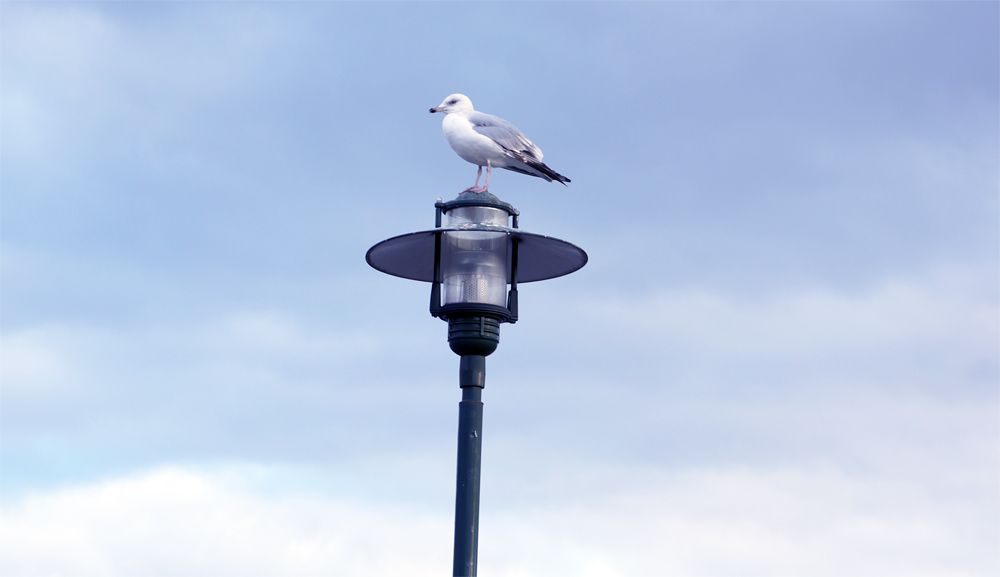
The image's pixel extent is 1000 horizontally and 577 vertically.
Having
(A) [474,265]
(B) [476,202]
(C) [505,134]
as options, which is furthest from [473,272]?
(C) [505,134]

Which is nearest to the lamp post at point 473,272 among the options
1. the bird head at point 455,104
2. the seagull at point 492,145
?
the seagull at point 492,145

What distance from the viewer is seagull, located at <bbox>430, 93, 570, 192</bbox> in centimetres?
1121

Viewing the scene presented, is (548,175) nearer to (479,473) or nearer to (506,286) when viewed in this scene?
A: (506,286)

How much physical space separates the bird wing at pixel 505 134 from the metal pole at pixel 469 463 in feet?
7.44

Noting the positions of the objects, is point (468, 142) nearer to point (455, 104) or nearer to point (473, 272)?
point (455, 104)

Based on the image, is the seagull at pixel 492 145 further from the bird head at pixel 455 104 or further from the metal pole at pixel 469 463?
the metal pole at pixel 469 463

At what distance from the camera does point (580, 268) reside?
10.5 m

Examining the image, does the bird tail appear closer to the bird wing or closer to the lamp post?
the bird wing

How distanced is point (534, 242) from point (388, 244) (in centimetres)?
119

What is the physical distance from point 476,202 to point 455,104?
220 cm

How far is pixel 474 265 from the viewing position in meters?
9.91

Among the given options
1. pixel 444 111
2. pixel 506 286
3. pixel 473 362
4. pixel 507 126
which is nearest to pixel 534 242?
pixel 506 286

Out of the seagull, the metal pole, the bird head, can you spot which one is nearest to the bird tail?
the seagull

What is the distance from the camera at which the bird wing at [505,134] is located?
11234mm
